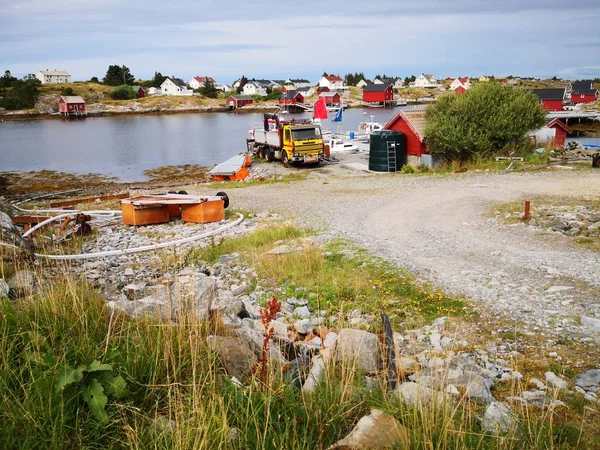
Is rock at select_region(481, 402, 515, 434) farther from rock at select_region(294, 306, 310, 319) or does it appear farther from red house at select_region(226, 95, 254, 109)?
red house at select_region(226, 95, 254, 109)

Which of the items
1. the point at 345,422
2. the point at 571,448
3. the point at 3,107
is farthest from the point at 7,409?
the point at 3,107

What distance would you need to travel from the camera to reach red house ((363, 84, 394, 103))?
438 ft

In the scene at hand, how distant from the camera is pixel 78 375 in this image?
13.6 feet

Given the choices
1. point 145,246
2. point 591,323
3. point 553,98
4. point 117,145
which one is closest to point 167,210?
point 145,246

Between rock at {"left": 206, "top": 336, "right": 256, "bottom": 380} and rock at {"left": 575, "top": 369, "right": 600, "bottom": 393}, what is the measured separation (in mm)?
3933

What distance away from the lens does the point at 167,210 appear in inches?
697

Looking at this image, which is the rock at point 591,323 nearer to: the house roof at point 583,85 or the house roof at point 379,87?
the house roof at point 583,85

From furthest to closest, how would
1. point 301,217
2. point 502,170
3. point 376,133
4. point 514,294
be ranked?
point 376,133 → point 502,170 → point 301,217 → point 514,294

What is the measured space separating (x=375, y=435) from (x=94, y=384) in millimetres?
2258

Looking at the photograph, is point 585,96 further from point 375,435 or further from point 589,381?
Answer: point 375,435

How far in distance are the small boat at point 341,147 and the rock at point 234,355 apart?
38.7 m

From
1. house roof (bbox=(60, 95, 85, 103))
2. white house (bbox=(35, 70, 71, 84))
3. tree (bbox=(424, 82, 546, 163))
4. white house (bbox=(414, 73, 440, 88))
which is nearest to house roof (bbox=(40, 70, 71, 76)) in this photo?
white house (bbox=(35, 70, 71, 84))

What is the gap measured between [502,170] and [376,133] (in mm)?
9713

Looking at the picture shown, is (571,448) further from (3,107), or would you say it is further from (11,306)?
(3,107)
